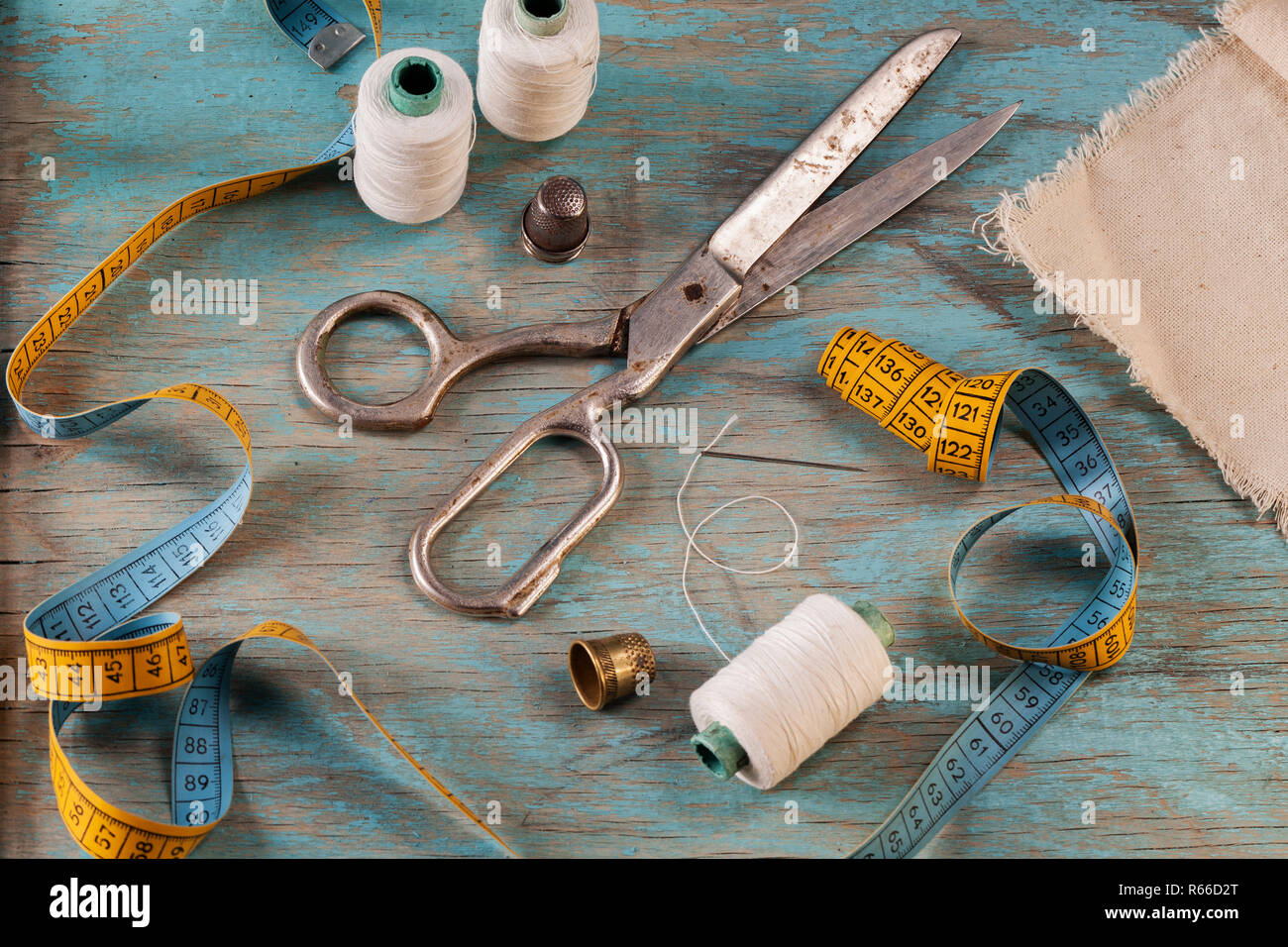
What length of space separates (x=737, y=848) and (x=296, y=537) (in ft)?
2.69

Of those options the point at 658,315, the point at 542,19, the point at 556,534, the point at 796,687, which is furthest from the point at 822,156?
the point at 796,687

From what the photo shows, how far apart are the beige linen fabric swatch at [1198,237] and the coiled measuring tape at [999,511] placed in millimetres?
215

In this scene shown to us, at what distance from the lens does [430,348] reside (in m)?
2.00

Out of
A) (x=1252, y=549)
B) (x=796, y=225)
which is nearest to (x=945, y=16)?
(x=796, y=225)

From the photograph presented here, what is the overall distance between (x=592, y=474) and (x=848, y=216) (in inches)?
24.5

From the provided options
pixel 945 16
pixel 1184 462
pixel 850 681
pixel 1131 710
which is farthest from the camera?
pixel 945 16

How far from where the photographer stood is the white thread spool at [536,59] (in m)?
1.95

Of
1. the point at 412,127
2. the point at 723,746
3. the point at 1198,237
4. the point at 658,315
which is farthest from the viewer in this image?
the point at 1198,237

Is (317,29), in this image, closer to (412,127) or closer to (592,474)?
(412,127)

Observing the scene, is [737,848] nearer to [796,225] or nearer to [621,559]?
[621,559]

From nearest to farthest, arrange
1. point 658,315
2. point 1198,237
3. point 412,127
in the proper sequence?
point 412,127, point 658,315, point 1198,237

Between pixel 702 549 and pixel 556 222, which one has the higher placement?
pixel 556 222

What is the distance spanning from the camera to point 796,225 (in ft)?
6.80

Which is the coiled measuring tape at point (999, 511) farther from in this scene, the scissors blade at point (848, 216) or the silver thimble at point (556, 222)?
the silver thimble at point (556, 222)
